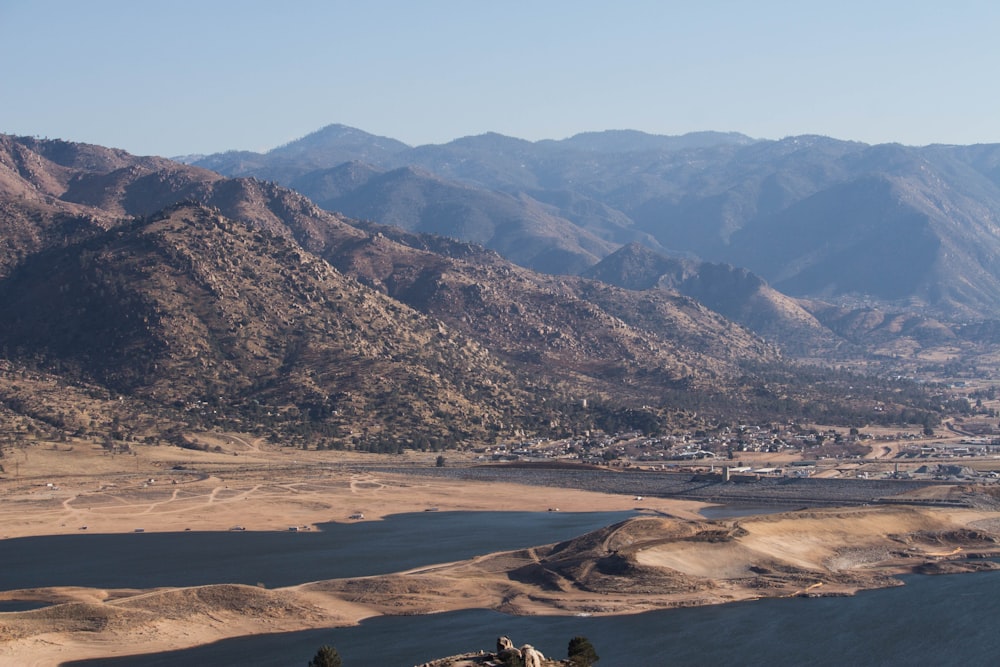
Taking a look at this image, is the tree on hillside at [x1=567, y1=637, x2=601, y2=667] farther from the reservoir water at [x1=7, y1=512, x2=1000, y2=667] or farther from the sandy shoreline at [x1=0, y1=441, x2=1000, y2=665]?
the sandy shoreline at [x1=0, y1=441, x2=1000, y2=665]

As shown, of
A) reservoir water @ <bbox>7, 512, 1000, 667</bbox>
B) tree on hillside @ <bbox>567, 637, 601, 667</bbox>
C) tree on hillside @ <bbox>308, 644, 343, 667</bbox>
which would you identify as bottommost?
reservoir water @ <bbox>7, 512, 1000, 667</bbox>

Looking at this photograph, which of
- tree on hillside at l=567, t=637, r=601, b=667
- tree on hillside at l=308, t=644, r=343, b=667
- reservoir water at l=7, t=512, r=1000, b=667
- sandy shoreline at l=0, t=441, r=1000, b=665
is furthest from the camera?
sandy shoreline at l=0, t=441, r=1000, b=665

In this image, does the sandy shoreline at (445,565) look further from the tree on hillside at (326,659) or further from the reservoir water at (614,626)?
the tree on hillside at (326,659)

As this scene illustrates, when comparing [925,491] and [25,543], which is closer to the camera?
[25,543]

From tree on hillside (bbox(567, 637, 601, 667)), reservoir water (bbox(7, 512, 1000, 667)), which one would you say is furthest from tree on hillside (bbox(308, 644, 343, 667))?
tree on hillside (bbox(567, 637, 601, 667))

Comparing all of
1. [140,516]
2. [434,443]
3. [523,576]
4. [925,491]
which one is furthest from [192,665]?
[434,443]

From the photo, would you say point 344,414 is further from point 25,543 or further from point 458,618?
point 458,618
